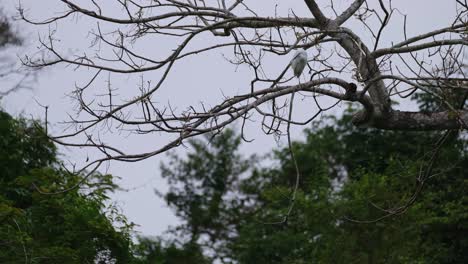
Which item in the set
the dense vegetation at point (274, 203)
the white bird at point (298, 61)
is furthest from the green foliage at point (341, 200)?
the white bird at point (298, 61)

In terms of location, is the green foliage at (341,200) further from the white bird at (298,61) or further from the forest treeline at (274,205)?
the white bird at (298,61)

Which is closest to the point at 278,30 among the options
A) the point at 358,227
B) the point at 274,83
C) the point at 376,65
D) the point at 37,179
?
the point at 274,83

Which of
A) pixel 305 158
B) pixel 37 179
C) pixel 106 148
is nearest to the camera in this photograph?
pixel 106 148

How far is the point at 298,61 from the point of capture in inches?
227

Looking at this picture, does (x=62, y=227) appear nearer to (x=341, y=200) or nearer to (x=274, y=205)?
(x=341, y=200)

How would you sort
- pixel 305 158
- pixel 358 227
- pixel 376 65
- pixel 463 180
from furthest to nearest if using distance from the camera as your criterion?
pixel 305 158 → pixel 463 180 → pixel 358 227 → pixel 376 65

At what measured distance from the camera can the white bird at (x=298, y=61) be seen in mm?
5773

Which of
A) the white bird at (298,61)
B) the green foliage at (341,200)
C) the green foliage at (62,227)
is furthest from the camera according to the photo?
the green foliage at (341,200)

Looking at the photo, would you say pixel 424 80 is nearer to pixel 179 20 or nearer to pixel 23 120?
pixel 179 20

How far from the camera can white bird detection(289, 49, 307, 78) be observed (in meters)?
5.77

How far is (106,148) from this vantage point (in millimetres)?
5137

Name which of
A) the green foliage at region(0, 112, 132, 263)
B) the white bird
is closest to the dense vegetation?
the green foliage at region(0, 112, 132, 263)

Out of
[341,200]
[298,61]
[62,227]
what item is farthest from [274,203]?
[298,61]

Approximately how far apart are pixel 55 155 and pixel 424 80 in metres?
6.55
